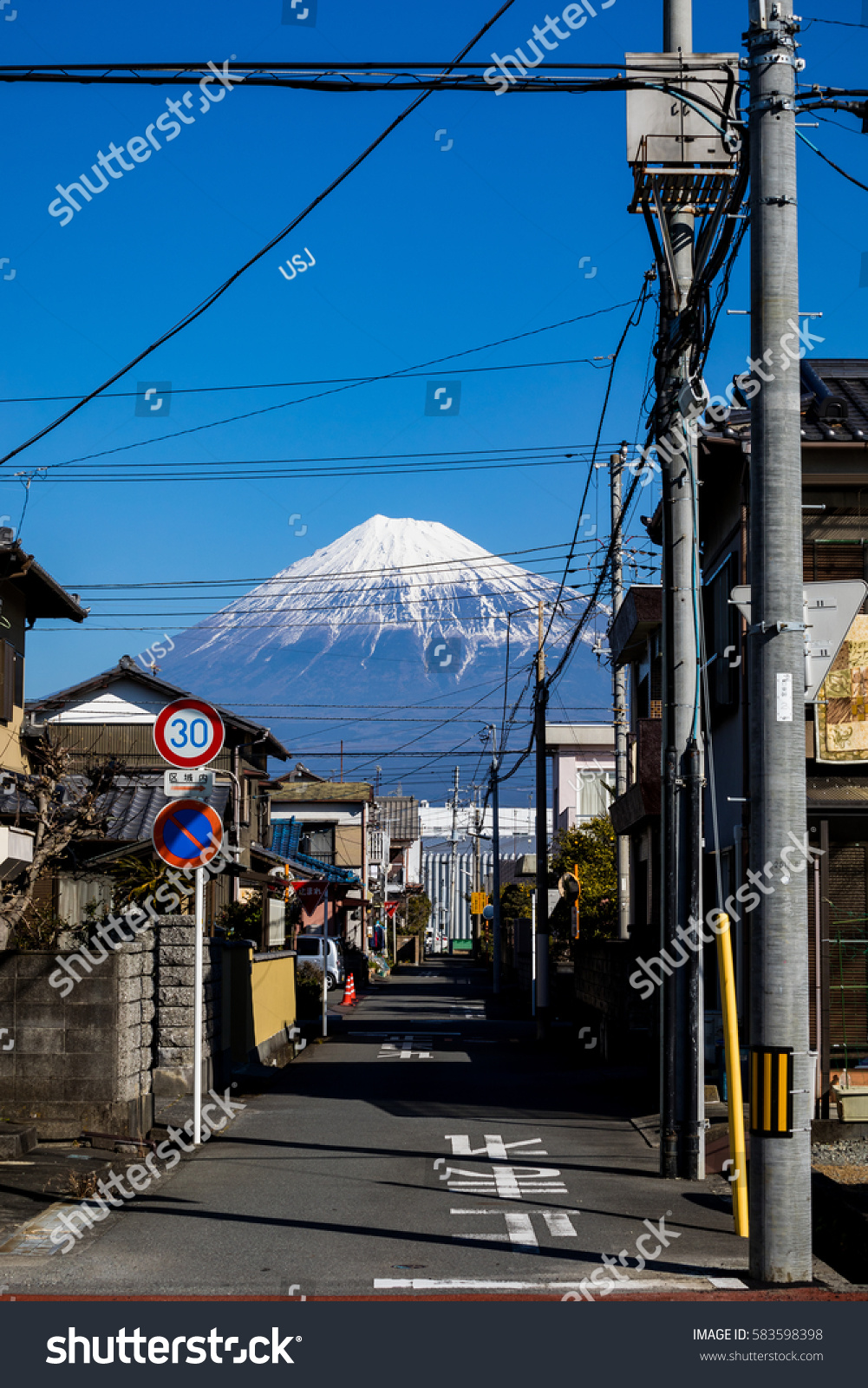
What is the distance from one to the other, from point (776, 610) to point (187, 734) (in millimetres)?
5906

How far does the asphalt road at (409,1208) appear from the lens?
7199 millimetres

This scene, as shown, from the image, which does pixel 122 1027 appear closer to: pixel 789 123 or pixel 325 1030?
pixel 789 123

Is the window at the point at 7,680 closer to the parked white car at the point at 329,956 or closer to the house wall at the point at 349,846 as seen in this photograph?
the parked white car at the point at 329,956

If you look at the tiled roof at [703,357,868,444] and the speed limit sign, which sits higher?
the tiled roof at [703,357,868,444]

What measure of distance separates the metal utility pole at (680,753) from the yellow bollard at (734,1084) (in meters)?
1.79

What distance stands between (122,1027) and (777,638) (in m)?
6.79

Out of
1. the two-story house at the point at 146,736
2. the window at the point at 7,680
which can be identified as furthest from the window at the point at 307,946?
the window at the point at 7,680

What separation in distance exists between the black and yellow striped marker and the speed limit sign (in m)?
5.99

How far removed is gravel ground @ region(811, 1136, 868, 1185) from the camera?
1045cm

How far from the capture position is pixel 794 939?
283 inches

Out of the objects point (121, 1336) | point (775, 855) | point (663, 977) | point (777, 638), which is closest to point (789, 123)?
point (777, 638)

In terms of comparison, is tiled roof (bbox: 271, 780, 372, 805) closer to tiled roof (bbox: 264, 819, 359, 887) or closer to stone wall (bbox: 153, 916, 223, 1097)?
tiled roof (bbox: 264, 819, 359, 887)

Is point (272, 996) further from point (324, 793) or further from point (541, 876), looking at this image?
point (324, 793)

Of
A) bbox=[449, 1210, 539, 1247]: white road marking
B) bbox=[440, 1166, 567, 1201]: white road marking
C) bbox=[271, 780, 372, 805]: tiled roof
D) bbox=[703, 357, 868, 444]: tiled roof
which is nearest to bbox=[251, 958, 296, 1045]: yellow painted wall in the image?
bbox=[440, 1166, 567, 1201]: white road marking
